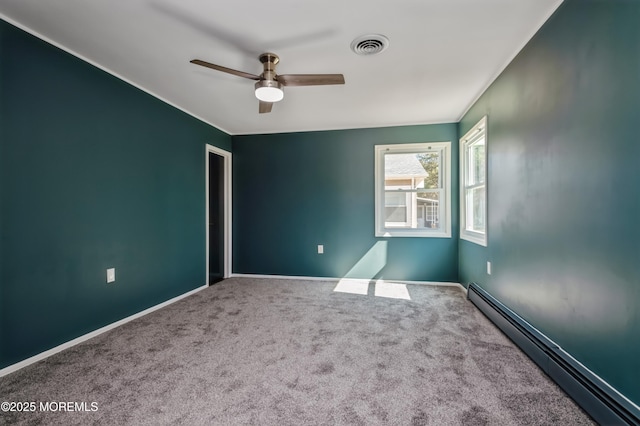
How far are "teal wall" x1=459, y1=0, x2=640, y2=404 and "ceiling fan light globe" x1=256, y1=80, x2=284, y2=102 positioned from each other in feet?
5.99

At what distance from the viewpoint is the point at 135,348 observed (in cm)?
219

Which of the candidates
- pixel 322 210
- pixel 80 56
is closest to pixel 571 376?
pixel 322 210

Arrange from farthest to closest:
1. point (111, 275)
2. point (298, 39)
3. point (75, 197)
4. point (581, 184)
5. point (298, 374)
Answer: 1. point (111, 275)
2. point (75, 197)
3. point (298, 39)
4. point (298, 374)
5. point (581, 184)

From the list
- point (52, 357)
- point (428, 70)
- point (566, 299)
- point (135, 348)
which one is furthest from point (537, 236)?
point (52, 357)

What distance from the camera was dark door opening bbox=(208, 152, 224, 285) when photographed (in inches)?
180

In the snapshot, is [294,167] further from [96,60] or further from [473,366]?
[473,366]

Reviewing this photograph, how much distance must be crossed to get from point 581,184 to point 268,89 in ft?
6.72

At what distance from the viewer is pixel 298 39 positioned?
2035 mm

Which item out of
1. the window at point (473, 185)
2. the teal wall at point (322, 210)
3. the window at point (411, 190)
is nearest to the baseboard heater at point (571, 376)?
the window at point (473, 185)

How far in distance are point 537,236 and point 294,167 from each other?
3.23m

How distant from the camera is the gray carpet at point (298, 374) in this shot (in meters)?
1.47

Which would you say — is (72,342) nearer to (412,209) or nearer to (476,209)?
(412,209)

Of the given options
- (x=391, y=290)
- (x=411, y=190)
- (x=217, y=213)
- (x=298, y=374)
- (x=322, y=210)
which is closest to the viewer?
(x=298, y=374)

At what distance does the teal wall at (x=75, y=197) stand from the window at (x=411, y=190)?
9.19 ft
